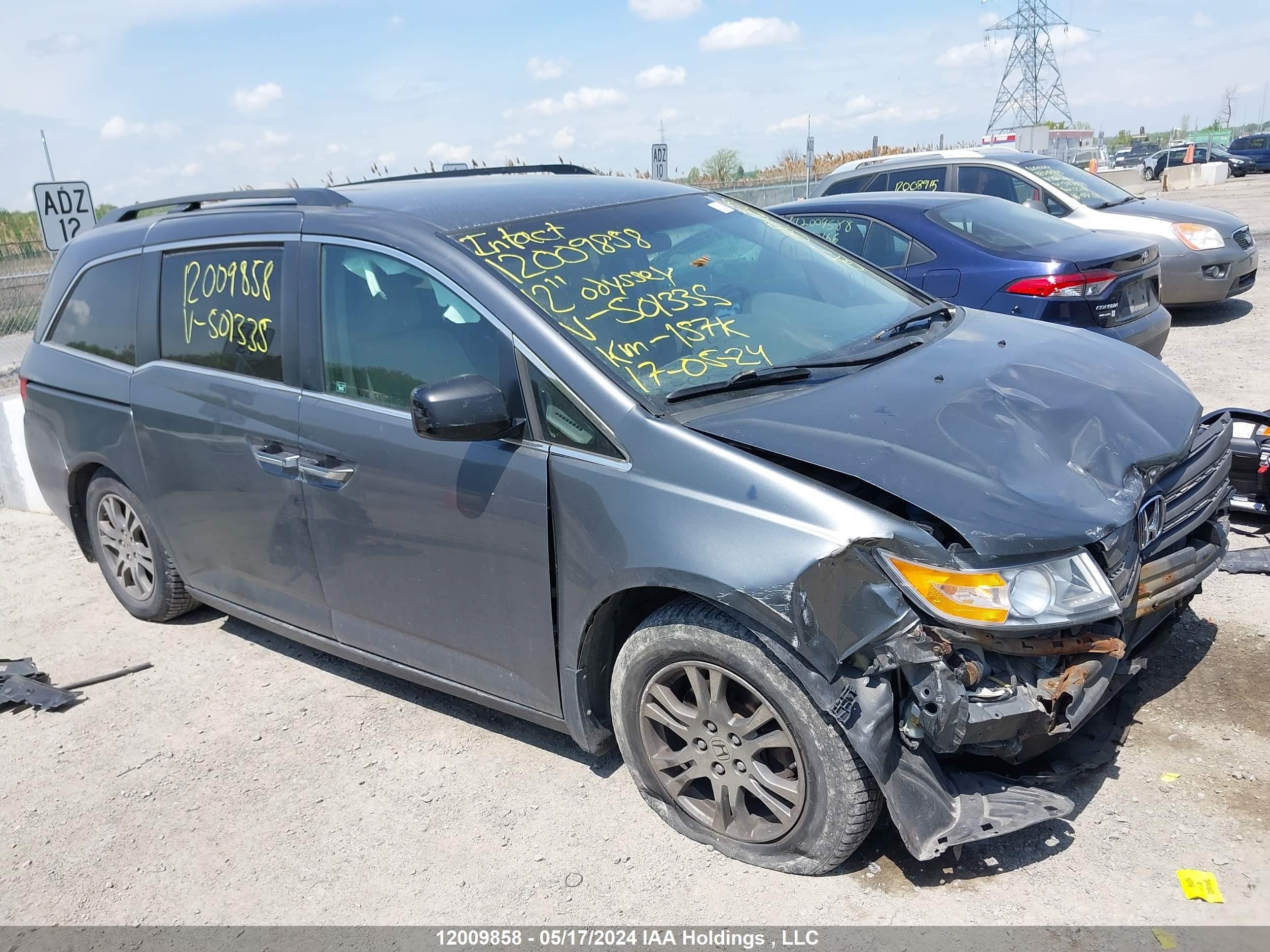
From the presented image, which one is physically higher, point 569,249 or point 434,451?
point 569,249

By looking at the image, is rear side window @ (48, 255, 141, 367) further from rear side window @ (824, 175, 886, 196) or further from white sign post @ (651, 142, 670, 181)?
white sign post @ (651, 142, 670, 181)

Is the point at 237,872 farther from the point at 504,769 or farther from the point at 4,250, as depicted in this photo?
the point at 4,250

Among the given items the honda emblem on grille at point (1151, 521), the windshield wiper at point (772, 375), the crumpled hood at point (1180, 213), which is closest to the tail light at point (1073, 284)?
the windshield wiper at point (772, 375)

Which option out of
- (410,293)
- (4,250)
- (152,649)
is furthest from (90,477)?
(4,250)

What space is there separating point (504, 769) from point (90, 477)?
2.80m

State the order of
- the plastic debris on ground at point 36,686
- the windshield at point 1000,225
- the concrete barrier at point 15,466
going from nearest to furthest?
the plastic debris on ground at point 36,686
the windshield at point 1000,225
the concrete barrier at point 15,466

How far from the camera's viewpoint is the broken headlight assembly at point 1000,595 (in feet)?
7.97

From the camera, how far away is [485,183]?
157 inches

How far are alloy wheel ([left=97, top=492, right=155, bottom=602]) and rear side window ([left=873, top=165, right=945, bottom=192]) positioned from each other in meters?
7.95

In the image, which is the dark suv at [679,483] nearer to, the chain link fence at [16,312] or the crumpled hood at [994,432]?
the crumpled hood at [994,432]

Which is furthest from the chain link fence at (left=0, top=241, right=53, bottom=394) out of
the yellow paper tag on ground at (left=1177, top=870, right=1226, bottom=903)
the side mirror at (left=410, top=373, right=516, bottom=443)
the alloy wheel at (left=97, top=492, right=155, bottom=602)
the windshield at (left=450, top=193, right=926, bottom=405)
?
the yellow paper tag on ground at (left=1177, top=870, right=1226, bottom=903)

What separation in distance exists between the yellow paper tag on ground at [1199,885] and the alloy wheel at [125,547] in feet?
14.0

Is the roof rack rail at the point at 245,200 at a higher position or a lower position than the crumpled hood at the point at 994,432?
higher

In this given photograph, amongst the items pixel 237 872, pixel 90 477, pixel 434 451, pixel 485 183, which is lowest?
pixel 237 872
